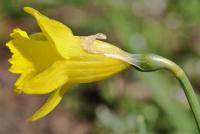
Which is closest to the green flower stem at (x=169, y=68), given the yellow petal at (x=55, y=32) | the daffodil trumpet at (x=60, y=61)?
the daffodil trumpet at (x=60, y=61)

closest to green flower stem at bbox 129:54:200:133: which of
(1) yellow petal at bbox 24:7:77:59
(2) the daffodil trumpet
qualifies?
(2) the daffodil trumpet

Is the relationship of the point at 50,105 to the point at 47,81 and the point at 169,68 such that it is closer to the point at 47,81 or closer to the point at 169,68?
the point at 47,81

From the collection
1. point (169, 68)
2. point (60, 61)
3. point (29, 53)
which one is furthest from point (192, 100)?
point (29, 53)

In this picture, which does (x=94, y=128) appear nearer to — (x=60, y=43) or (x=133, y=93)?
(x=133, y=93)

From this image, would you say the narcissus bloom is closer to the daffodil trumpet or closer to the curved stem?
the daffodil trumpet

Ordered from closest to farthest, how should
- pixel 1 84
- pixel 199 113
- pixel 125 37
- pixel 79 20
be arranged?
pixel 199 113
pixel 125 37
pixel 1 84
pixel 79 20

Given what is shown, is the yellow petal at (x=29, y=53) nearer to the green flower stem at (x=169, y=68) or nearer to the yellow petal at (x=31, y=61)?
the yellow petal at (x=31, y=61)

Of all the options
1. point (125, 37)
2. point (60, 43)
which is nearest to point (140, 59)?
point (60, 43)
